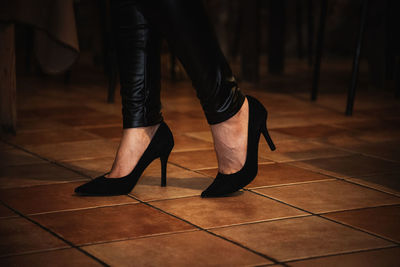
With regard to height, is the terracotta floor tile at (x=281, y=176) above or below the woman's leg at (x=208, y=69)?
below

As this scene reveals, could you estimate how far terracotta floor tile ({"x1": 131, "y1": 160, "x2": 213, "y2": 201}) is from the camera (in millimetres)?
1519

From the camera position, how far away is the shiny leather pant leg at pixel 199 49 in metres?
1.33

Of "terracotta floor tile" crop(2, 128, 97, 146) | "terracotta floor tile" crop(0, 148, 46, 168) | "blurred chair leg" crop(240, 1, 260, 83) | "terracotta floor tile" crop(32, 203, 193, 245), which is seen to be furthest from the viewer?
"blurred chair leg" crop(240, 1, 260, 83)

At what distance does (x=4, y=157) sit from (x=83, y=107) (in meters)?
1.03

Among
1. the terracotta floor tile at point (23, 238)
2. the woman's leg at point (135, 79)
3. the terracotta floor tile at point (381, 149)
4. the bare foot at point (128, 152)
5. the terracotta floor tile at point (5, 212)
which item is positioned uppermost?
the woman's leg at point (135, 79)

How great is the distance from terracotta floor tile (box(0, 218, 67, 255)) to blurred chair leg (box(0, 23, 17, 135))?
0.99 metres

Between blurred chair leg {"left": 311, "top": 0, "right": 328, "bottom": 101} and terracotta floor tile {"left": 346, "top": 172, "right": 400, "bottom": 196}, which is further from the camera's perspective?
blurred chair leg {"left": 311, "top": 0, "right": 328, "bottom": 101}

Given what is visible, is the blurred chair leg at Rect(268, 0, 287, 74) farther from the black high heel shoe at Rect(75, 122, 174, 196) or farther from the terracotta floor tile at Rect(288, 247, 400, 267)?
the terracotta floor tile at Rect(288, 247, 400, 267)

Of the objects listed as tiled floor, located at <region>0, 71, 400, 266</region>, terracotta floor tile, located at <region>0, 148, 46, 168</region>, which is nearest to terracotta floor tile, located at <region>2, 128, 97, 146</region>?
tiled floor, located at <region>0, 71, 400, 266</region>

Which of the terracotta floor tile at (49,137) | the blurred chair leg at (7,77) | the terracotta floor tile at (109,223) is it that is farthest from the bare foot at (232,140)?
the blurred chair leg at (7,77)

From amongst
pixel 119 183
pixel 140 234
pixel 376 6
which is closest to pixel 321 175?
pixel 119 183

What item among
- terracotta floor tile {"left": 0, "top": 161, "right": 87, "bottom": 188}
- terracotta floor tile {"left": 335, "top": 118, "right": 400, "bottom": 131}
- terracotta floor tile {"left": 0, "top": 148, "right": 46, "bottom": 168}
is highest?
terracotta floor tile {"left": 335, "top": 118, "right": 400, "bottom": 131}

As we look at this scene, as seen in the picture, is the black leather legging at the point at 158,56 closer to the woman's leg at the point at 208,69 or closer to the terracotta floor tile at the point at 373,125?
the woman's leg at the point at 208,69

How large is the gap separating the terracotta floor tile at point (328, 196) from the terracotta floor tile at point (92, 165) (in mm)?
456
